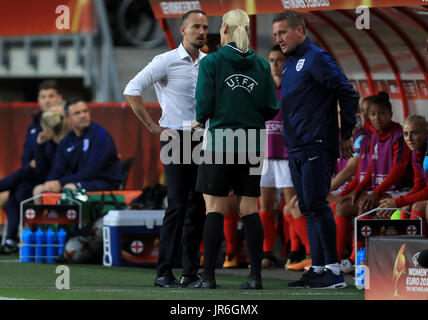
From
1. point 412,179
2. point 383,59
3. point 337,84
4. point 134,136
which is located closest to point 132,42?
point 134,136

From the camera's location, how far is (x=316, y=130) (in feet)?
27.7

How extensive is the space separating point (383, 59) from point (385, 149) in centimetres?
155

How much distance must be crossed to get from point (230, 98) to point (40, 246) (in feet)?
13.8

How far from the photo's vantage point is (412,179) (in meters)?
10.2

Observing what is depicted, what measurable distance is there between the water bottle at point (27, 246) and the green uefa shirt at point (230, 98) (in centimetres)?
399

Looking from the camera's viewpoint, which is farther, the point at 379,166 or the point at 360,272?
the point at 379,166

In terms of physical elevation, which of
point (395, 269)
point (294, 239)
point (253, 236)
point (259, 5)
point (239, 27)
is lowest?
point (294, 239)

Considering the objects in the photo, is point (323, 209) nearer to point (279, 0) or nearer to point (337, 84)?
point (337, 84)

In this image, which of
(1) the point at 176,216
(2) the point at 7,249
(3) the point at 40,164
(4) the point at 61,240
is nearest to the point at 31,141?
(3) the point at 40,164

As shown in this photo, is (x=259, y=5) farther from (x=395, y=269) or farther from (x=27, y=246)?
(x=395, y=269)

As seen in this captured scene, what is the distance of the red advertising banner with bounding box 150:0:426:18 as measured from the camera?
939cm

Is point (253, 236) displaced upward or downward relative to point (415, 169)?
downward

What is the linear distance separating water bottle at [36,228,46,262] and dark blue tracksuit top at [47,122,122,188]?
105 cm

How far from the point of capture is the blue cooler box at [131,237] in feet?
35.7
